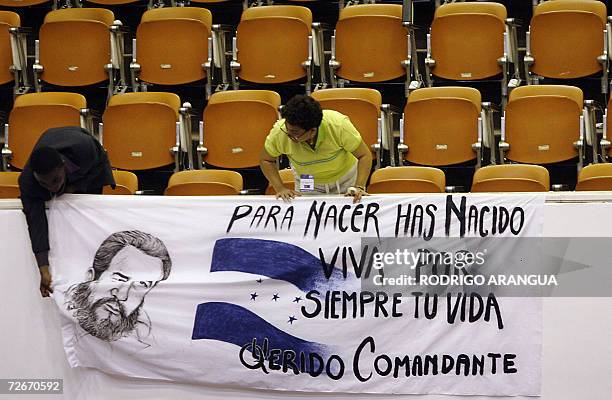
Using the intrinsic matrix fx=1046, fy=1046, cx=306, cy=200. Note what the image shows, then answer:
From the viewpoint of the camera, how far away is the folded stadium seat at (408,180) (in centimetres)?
534

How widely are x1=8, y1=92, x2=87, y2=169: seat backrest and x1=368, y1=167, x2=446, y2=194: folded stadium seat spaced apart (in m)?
2.04

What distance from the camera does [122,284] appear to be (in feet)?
15.1

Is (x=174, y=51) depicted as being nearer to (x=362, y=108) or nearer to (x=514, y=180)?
(x=362, y=108)

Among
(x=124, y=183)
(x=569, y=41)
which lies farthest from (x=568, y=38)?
(x=124, y=183)

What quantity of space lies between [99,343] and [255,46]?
272cm

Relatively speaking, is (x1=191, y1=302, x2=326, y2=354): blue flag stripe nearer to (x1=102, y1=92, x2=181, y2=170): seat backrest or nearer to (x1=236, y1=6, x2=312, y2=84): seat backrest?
(x1=102, y1=92, x2=181, y2=170): seat backrest

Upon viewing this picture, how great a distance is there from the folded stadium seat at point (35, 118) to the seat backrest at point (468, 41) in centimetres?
225

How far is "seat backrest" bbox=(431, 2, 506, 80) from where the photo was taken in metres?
6.48

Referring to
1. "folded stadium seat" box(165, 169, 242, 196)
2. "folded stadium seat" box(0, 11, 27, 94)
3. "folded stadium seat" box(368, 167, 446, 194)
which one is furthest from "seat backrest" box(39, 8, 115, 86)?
"folded stadium seat" box(368, 167, 446, 194)

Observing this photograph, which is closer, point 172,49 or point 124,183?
point 124,183

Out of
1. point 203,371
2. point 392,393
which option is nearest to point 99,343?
point 203,371

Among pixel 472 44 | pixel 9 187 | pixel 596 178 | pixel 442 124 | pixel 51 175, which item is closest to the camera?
pixel 51 175

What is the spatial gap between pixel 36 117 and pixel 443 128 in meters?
2.48

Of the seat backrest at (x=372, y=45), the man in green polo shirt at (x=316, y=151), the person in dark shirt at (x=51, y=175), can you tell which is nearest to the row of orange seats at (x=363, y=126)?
the seat backrest at (x=372, y=45)
